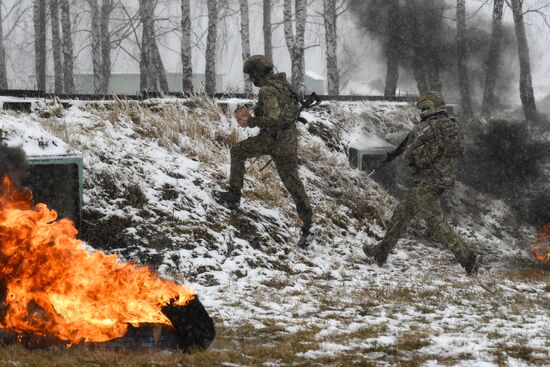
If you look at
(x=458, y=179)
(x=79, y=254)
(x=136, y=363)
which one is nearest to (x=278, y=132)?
(x=79, y=254)

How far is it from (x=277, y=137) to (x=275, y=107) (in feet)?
1.49

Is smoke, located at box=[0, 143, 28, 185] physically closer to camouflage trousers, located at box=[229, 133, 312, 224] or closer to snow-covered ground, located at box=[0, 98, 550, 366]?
snow-covered ground, located at box=[0, 98, 550, 366]

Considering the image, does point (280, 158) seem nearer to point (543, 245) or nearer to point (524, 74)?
point (543, 245)

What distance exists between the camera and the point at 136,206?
27.0 ft

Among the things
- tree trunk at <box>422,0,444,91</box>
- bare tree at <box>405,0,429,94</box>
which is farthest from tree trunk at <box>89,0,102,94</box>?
tree trunk at <box>422,0,444,91</box>

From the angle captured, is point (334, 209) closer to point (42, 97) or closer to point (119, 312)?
point (42, 97)

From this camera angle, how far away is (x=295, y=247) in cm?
861

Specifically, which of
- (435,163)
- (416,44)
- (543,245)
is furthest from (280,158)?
(416,44)

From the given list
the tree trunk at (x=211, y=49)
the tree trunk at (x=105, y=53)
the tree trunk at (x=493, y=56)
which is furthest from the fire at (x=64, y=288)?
the tree trunk at (x=105, y=53)

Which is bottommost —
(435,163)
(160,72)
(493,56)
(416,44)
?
(435,163)

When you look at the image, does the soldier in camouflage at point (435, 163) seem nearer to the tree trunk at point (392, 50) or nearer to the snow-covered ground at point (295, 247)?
Result: the snow-covered ground at point (295, 247)

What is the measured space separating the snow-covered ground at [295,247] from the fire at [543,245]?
219 millimetres

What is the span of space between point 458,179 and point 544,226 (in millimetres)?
1944

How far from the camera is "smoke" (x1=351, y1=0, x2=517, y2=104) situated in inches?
833
